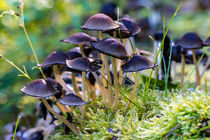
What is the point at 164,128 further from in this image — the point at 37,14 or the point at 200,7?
the point at 200,7

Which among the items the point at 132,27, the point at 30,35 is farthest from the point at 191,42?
the point at 30,35

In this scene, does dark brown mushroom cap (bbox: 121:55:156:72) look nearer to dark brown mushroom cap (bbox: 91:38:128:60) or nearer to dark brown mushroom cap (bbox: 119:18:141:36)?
dark brown mushroom cap (bbox: 91:38:128:60)

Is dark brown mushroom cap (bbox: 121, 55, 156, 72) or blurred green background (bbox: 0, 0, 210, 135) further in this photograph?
blurred green background (bbox: 0, 0, 210, 135)

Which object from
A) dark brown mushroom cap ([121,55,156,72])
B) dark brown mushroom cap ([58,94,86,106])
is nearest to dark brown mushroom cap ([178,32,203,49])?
dark brown mushroom cap ([121,55,156,72])

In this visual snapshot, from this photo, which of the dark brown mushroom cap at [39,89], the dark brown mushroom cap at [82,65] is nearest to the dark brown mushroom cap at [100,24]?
the dark brown mushroom cap at [82,65]

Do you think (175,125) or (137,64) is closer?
(175,125)

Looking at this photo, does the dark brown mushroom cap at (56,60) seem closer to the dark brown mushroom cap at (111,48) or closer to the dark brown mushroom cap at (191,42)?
the dark brown mushroom cap at (111,48)

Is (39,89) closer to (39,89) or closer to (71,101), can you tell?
(39,89)

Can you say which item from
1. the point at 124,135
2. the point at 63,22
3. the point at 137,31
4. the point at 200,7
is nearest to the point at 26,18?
the point at 63,22
